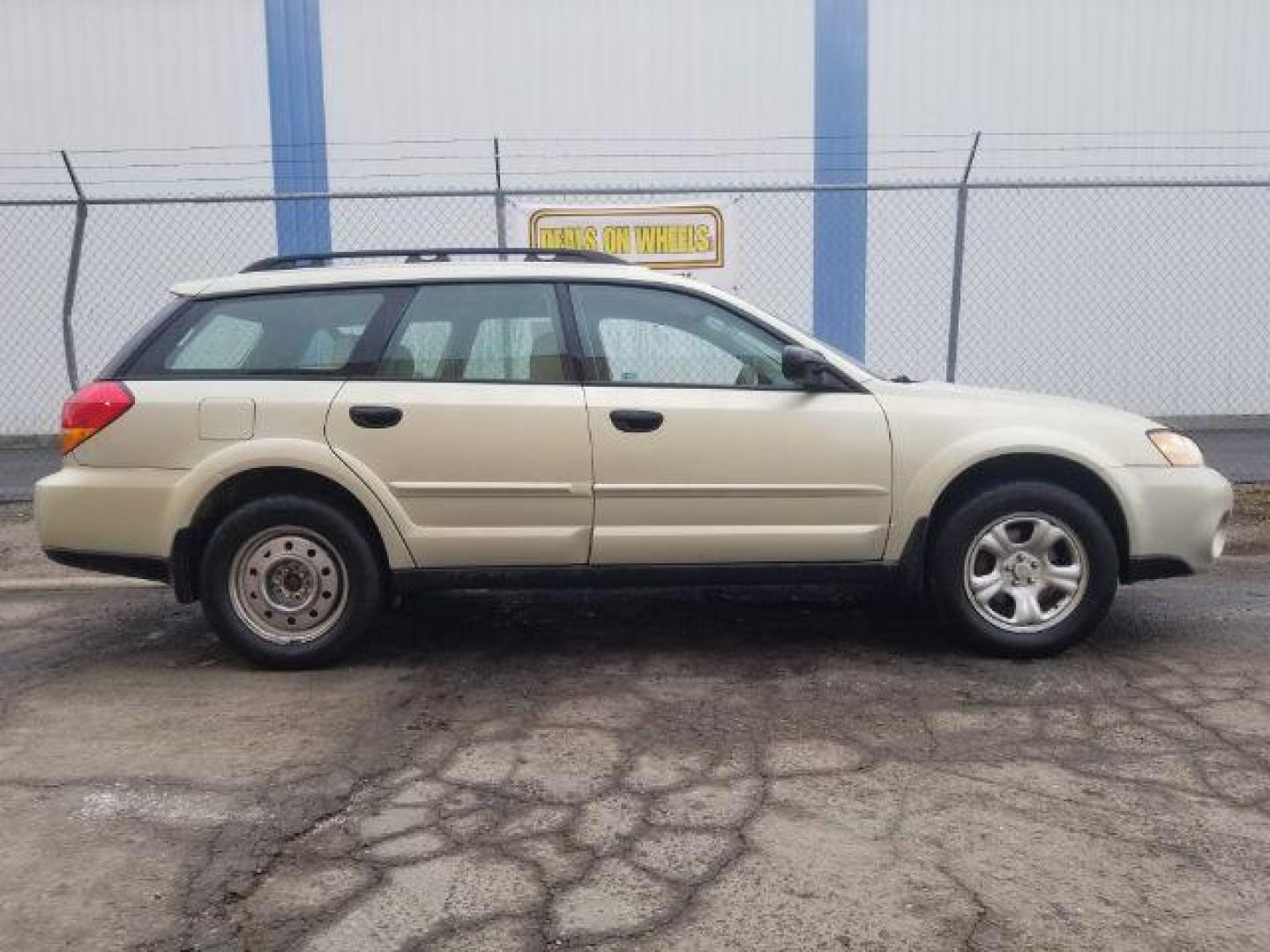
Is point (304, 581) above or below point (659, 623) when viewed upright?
above

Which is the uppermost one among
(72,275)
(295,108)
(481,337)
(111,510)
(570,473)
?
(295,108)

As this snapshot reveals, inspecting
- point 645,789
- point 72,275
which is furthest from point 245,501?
point 72,275

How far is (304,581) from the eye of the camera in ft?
16.6

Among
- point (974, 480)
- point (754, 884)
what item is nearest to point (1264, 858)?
point (754, 884)

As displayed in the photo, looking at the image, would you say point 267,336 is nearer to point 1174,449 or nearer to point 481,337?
point 481,337

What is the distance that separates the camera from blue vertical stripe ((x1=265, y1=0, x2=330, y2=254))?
11977 millimetres

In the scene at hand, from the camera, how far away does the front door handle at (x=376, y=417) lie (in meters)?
4.95

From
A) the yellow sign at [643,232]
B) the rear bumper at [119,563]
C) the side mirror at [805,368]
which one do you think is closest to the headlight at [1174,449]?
the side mirror at [805,368]

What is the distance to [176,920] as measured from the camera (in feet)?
9.78

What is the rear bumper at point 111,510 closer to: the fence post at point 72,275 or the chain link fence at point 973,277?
the fence post at point 72,275

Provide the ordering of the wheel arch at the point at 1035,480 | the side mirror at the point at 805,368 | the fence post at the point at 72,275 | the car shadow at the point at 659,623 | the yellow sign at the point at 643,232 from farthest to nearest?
the yellow sign at the point at 643,232
the fence post at the point at 72,275
the car shadow at the point at 659,623
the wheel arch at the point at 1035,480
the side mirror at the point at 805,368

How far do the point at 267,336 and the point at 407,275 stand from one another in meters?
0.62

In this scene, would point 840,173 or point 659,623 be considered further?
point 840,173

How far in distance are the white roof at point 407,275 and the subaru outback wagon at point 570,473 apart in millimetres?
69
